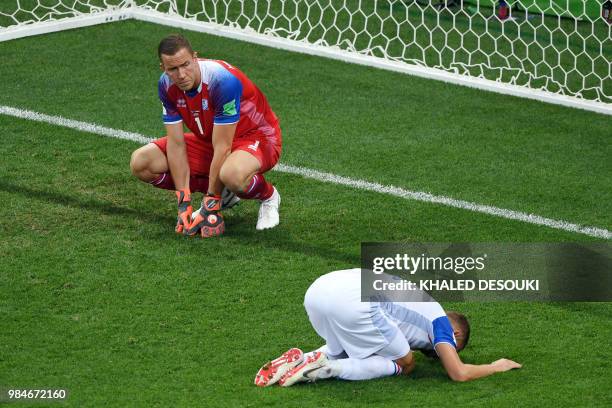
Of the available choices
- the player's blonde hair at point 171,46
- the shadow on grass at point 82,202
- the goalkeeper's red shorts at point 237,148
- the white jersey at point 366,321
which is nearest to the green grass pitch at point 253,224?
the shadow on grass at point 82,202

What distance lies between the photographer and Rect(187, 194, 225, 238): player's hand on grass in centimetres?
707

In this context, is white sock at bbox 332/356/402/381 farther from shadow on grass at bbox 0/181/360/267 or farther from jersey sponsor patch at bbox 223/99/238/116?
jersey sponsor patch at bbox 223/99/238/116

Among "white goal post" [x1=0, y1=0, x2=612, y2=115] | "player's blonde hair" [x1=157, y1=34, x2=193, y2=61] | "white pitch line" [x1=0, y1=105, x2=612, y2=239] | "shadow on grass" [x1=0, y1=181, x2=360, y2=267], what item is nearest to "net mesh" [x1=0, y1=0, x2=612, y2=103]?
"white goal post" [x1=0, y1=0, x2=612, y2=115]

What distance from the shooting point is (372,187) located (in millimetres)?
7914

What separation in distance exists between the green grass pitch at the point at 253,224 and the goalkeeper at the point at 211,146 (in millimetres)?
180

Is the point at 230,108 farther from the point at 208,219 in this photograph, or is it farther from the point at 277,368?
the point at 277,368

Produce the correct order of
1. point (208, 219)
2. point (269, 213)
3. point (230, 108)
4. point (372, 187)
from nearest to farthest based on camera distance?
1. point (230, 108)
2. point (208, 219)
3. point (269, 213)
4. point (372, 187)

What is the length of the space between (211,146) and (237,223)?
1.58ft

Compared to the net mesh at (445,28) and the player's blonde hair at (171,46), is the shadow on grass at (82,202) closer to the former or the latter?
the player's blonde hair at (171,46)

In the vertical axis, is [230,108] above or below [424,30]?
above

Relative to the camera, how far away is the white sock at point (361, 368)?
17.9 ft

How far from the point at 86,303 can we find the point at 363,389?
159cm

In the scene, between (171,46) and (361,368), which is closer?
(361,368)

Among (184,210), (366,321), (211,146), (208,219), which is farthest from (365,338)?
(211,146)
